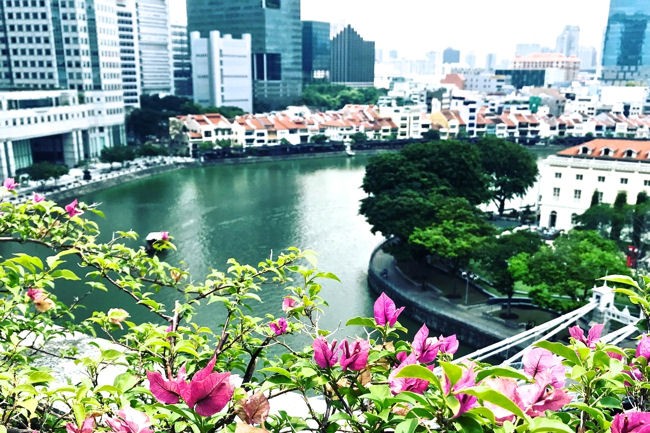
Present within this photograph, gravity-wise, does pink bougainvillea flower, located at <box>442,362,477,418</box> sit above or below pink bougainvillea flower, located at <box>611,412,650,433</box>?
above

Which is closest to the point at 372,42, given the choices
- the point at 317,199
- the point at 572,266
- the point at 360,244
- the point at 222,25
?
the point at 222,25

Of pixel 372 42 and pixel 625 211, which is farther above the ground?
pixel 372 42

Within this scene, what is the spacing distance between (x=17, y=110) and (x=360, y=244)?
26352 mm

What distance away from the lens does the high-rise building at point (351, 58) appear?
10788 cm

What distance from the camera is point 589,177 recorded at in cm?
2631

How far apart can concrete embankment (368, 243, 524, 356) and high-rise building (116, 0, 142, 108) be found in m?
48.9

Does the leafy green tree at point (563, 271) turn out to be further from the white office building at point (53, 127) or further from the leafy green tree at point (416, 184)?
the white office building at point (53, 127)

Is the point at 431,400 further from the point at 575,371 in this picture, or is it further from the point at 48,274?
the point at 48,274

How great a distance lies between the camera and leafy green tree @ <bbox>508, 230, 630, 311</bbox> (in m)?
14.6

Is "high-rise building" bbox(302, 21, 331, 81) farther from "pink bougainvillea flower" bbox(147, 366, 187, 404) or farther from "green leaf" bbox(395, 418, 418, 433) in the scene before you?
"green leaf" bbox(395, 418, 418, 433)

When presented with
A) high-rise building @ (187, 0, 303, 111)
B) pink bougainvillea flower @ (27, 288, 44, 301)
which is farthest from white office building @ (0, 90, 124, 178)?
pink bougainvillea flower @ (27, 288, 44, 301)

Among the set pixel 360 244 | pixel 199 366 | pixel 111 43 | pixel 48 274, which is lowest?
pixel 360 244

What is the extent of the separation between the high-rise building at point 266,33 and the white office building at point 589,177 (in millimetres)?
52958

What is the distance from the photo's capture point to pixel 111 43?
159 feet
